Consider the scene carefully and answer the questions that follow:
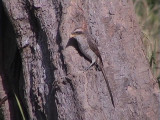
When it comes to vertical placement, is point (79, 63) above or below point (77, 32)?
below

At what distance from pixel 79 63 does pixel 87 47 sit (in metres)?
0.10

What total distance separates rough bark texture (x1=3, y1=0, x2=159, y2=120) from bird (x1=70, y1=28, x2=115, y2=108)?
27 mm

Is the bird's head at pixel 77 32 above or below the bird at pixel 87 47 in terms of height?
above

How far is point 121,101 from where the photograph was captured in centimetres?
296

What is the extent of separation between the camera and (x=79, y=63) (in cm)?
291

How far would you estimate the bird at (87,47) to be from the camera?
2.91m

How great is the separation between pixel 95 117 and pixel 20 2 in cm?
79

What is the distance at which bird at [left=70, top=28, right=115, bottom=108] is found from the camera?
2906 mm

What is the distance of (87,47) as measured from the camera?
9.59ft

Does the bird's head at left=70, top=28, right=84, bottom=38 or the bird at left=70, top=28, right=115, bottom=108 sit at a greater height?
the bird's head at left=70, top=28, right=84, bottom=38

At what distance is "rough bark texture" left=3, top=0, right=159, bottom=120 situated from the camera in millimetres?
2887

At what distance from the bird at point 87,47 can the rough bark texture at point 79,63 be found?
3 centimetres

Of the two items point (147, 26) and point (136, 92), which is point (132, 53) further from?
point (147, 26)

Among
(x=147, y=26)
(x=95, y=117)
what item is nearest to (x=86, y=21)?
(x=95, y=117)
